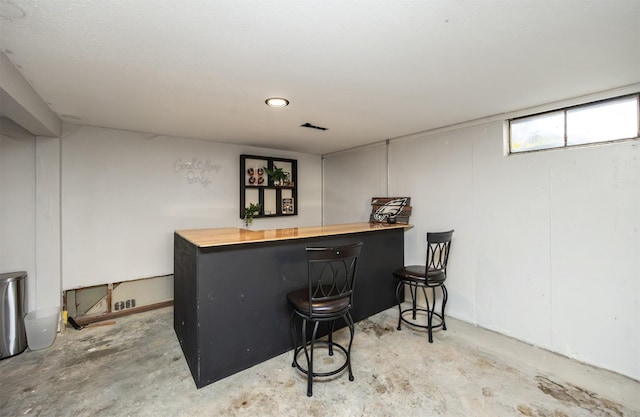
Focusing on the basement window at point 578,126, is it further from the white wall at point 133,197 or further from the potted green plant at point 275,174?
the white wall at point 133,197

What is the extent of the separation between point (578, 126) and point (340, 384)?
2.98m

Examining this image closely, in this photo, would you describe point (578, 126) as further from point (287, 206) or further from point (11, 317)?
point (11, 317)

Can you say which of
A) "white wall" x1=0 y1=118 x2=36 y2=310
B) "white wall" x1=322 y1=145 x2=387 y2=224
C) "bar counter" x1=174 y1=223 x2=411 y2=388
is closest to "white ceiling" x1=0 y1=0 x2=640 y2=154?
"white wall" x1=0 y1=118 x2=36 y2=310

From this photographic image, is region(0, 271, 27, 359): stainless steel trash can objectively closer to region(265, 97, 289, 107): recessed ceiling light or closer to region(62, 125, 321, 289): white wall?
region(62, 125, 321, 289): white wall

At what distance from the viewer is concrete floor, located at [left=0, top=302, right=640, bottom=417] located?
1725 millimetres

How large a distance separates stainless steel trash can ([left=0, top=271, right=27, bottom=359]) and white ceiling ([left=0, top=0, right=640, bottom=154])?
1670 mm

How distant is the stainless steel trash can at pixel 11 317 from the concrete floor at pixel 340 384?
0.12 m

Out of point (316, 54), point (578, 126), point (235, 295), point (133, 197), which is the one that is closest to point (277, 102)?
point (316, 54)

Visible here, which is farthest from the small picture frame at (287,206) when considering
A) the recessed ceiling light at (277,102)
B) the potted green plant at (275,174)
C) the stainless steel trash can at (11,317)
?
the stainless steel trash can at (11,317)

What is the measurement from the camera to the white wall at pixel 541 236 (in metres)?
2.08

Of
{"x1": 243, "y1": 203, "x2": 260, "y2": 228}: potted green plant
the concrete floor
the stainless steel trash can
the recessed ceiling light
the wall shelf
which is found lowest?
the concrete floor

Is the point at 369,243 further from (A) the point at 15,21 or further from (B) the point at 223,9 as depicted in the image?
(A) the point at 15,21

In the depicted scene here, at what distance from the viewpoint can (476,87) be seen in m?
2.06

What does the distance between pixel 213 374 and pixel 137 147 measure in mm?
2837
